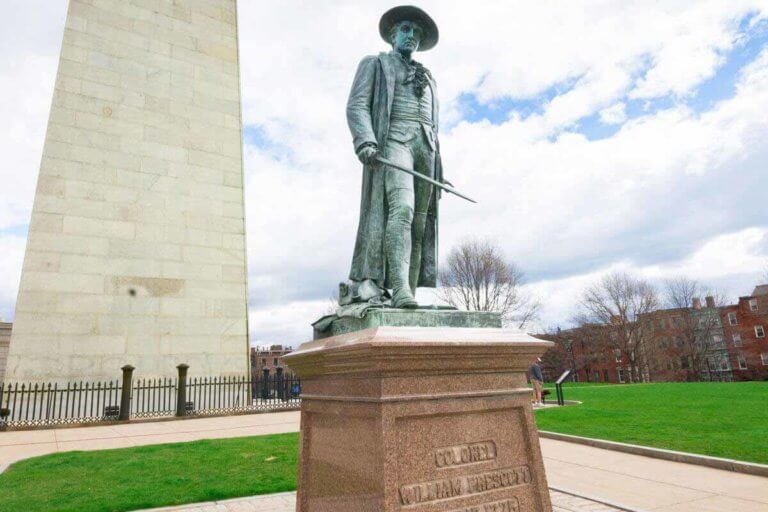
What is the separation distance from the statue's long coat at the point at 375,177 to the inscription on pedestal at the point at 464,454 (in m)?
1.69

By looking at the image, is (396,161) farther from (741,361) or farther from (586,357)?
(741,361)

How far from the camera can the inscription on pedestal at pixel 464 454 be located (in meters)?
3.16

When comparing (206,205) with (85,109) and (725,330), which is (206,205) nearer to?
(85,109)

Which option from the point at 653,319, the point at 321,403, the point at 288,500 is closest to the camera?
the point at 321,403

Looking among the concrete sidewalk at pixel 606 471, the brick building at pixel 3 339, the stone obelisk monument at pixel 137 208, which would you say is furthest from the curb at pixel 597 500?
the brick building at pixel 3 339

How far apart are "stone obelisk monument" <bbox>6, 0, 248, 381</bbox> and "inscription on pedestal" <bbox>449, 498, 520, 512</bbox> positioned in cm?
1403

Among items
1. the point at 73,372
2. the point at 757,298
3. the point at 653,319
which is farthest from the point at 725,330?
the point at 73,372

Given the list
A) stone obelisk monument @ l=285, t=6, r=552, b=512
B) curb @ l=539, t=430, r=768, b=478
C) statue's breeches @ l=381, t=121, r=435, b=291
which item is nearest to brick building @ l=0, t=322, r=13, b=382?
stone obelisk monument @ l=285, t=6, r=552, b=512

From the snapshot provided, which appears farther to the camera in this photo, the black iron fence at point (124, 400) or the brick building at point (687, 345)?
the brick building at point (687, 345)

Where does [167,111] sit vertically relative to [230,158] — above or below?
above

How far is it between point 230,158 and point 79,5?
271 inches

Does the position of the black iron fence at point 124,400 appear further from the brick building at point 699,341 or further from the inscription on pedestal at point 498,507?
the brick building at point 699,341

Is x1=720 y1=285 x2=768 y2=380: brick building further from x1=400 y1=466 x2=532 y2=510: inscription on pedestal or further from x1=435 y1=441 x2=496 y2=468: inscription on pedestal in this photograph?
x1=435 y1=441 x2=496 y2=468: inscription on pedestal

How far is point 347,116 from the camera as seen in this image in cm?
463
